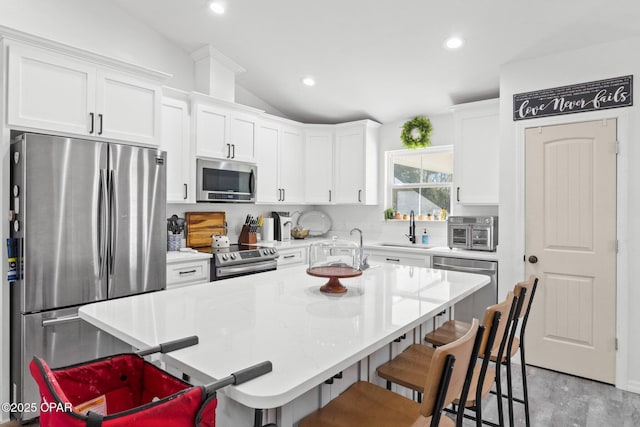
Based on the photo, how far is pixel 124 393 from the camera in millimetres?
1156

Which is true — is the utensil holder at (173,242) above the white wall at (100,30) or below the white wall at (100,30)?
below

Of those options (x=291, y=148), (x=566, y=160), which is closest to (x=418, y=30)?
(x=566, y=160)

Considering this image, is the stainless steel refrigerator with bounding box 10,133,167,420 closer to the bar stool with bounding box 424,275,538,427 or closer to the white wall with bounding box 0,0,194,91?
the white wall with bounding box 0,0,194,91

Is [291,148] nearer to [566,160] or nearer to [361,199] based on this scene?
[361,199]

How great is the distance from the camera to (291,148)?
487cm

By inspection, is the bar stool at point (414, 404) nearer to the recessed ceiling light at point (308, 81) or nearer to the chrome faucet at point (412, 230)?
the chrome faucet at point (412, 230)

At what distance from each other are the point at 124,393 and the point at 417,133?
419 centimetres

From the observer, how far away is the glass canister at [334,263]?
1.87 m

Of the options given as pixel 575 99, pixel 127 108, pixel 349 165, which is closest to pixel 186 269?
pixel 127 108

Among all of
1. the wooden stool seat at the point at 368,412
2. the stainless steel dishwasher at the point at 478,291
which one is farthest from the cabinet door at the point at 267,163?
the wooden stool seat at the point at 368,412

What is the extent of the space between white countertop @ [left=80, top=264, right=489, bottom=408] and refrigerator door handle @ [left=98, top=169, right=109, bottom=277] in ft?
3.51

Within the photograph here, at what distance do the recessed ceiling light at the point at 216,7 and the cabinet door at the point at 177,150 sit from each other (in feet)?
2.98

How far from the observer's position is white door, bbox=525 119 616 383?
2.92 meters

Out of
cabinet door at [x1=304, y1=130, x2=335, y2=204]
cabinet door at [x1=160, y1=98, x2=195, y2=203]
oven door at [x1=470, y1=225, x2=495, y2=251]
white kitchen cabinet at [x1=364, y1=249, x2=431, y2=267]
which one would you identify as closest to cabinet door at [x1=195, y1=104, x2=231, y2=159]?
cabinet door at [x1=160, y1=98, x2=195, y2=203]
